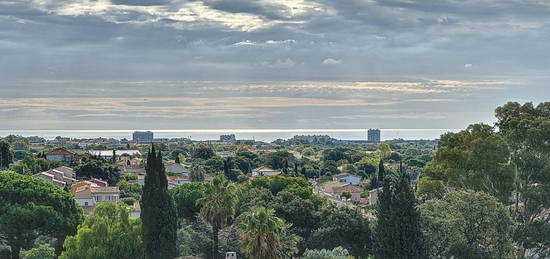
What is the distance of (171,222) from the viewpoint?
3212 centimetres

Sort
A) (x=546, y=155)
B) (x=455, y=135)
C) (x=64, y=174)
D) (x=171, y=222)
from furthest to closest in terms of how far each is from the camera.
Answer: (x=64, y=174) → (x=455, y=135) → (x=171, y=222) → (x=546, y=155)

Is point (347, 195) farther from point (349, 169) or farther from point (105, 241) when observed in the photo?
point (105, 241)

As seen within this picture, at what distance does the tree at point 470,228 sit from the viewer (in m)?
26.3

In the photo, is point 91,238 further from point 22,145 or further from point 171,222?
point 22,145

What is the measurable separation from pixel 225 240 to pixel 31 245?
10139 millimetres

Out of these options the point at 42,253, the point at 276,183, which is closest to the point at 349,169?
the point at 276,183

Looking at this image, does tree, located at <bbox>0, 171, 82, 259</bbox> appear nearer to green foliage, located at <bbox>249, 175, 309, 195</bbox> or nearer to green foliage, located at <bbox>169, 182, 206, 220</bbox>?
green foliage, located at <bbox>169, 182, 206, 220</bbox>

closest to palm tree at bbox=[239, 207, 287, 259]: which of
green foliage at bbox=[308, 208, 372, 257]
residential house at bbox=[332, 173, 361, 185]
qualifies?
green foliage at bbox=[308, 208, 372, 257]

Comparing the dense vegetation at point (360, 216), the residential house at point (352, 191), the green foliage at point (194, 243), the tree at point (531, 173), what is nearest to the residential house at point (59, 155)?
the residential house at point (352, 191)

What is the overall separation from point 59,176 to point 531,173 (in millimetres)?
54495

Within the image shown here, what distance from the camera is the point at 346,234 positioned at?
3538cm

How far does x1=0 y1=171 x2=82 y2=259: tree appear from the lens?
35031 mm

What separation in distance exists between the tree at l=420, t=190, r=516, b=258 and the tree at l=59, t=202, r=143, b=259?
13145 millimetres

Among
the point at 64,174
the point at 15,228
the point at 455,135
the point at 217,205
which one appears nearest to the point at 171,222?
the point at 217,205
